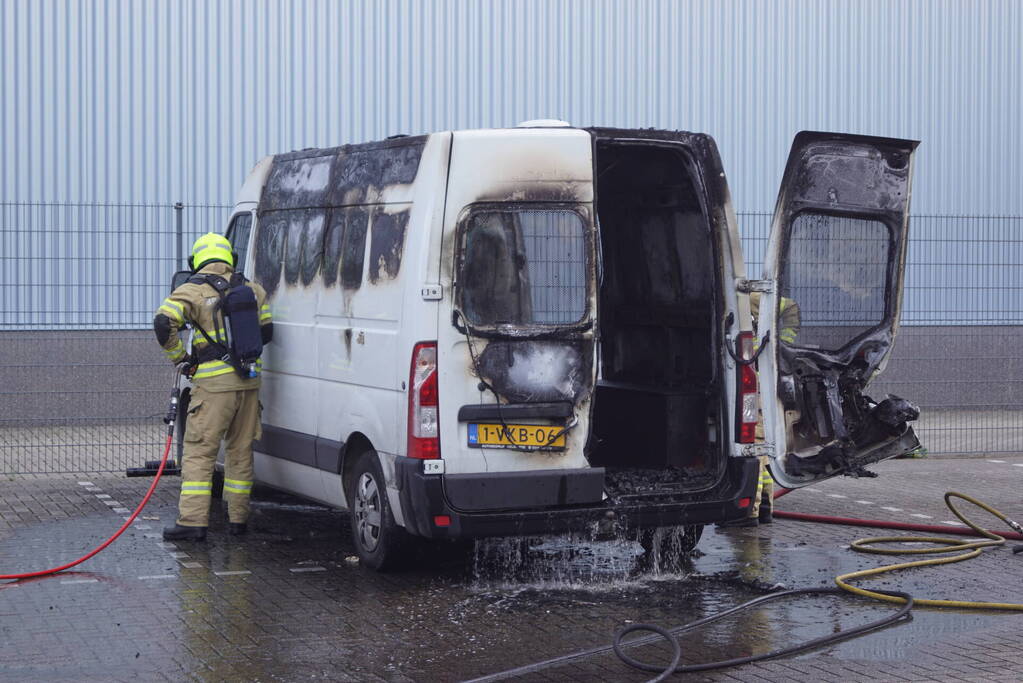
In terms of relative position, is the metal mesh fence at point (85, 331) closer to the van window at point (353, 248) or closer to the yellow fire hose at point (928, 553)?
the yellow fire hose at point (928, 553)

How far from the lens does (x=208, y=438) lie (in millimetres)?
9117

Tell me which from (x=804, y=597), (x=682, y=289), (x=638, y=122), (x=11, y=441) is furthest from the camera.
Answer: (x=638, y=122)

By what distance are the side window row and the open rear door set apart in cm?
215

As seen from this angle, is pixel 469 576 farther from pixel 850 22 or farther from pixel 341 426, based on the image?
pixel 850 22

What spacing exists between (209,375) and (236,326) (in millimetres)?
411

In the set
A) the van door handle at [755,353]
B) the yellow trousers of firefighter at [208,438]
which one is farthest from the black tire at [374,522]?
the van door handle at [755,353]

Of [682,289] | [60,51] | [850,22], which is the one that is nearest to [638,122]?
[850,22]

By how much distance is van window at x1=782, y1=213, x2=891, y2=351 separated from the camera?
8391 millimetres

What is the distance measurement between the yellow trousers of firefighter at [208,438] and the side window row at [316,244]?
0.74 metres

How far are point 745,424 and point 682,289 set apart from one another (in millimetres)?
997

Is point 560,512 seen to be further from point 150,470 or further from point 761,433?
point 150,470

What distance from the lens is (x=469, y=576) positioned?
815 centimetres

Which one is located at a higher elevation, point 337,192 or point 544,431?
point 337,192

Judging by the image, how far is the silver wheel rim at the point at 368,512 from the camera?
802 cm
